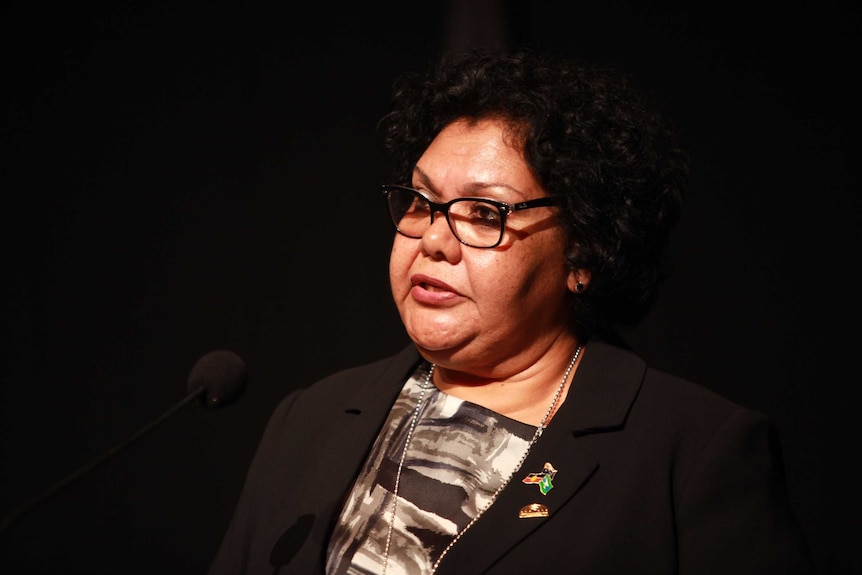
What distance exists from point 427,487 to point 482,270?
1.40 ft

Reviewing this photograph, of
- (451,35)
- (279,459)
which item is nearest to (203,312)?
(279,459)

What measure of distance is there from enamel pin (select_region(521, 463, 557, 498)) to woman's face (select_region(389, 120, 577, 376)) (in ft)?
0.79

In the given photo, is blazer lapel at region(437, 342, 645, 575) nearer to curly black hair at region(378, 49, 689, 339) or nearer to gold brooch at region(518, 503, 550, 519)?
gold brooch at region(518, 503, 550, 519)

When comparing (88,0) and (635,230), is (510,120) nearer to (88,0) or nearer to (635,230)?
(635,230)

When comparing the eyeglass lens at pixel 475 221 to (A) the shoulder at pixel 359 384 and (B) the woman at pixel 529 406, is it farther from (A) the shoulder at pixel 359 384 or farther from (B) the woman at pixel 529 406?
(A) the shoulder at pixel 359 384

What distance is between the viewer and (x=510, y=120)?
1.72 metres

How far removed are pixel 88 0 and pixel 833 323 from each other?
2077 mm

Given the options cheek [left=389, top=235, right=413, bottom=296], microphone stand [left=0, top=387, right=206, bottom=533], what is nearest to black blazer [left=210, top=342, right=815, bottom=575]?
cheek [left=389, top=235, right=413, bottom=296]

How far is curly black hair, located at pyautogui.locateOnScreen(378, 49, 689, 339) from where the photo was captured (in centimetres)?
170

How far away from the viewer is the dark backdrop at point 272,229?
2166 mm

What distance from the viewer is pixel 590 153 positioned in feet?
5.64

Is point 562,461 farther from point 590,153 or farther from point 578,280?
point 590,153

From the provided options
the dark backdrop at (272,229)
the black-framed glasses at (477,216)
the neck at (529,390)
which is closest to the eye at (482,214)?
the black-framed glasses at (477,216)

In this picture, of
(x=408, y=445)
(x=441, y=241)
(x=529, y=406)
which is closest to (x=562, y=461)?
(x=529, y=406)
